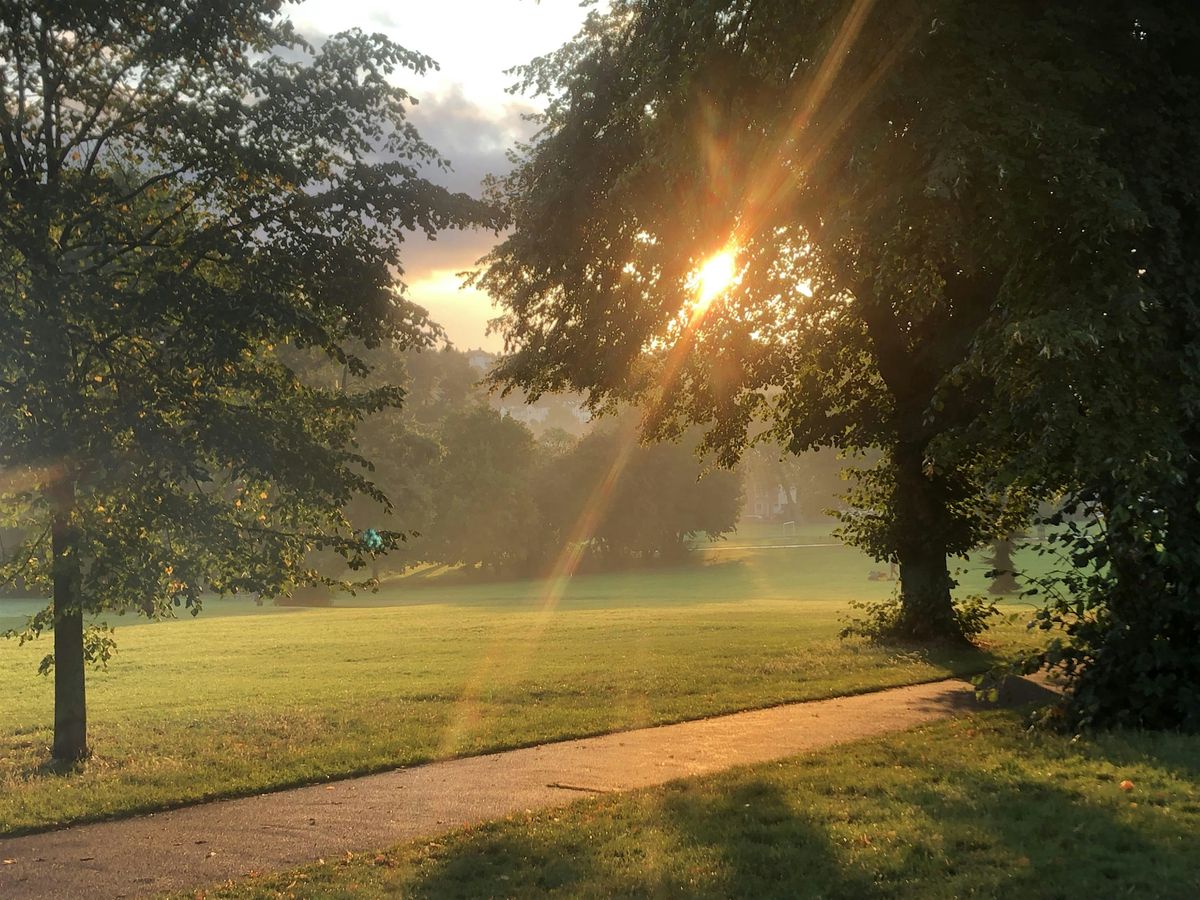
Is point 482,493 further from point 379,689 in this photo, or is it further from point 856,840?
point 856,840

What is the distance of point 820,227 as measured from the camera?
1036 centimetres

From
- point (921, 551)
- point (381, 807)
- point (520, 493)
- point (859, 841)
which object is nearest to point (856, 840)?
point (859, 841)

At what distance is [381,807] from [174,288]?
565 cm

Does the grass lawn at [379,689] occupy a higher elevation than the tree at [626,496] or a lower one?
lower

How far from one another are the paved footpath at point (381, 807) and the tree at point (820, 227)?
3457mm

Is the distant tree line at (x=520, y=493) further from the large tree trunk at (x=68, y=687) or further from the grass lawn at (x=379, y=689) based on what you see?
the large tree trunk at (x=68, y=687)

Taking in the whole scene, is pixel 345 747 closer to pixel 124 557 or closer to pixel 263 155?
pixel 124 557

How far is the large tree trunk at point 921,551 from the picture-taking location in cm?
1819

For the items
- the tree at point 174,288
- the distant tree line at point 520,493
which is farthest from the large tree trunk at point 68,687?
the distant tree line at point 520,493

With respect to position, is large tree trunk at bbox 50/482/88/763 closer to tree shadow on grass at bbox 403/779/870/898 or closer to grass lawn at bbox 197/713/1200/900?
grass lawn at bbox 197/713/1200/900

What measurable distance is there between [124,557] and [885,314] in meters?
11.5

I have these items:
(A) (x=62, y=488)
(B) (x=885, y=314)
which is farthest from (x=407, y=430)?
(A) (x=62, y=488)

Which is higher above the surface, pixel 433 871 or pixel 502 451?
pixel 502 451

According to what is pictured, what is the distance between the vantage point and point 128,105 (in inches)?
436
